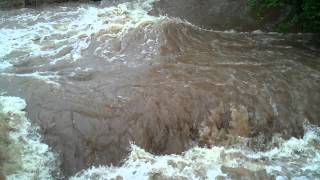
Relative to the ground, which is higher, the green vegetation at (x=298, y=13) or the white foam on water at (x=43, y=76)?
the green vegetation at (x=298, y=13)

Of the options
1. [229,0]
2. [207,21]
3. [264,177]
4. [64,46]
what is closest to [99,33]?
[64,46]

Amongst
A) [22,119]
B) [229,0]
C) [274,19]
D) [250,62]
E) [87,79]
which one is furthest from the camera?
[229,0]

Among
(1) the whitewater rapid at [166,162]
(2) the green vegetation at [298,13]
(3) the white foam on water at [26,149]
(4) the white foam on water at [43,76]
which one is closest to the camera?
(3) the white foam on water at [26,149]

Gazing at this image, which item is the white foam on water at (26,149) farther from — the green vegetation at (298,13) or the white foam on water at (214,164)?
the green vegetation at (298,13)

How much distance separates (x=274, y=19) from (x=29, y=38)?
5.03 meters

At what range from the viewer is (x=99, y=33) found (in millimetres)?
9102

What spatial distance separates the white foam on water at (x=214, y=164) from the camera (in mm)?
6020

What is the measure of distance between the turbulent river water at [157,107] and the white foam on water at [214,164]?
0.04 ft

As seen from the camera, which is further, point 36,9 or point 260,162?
point 36,9

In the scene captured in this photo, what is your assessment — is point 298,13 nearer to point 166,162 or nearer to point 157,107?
point 157,107

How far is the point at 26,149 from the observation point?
6.09m

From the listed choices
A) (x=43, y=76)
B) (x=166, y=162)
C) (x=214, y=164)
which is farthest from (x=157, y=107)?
(x=43, y=76)

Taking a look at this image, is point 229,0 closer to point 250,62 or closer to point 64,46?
point 250,62

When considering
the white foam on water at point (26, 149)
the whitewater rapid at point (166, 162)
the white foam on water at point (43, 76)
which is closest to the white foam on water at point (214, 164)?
the whitewater rapid at point (166, 162)
